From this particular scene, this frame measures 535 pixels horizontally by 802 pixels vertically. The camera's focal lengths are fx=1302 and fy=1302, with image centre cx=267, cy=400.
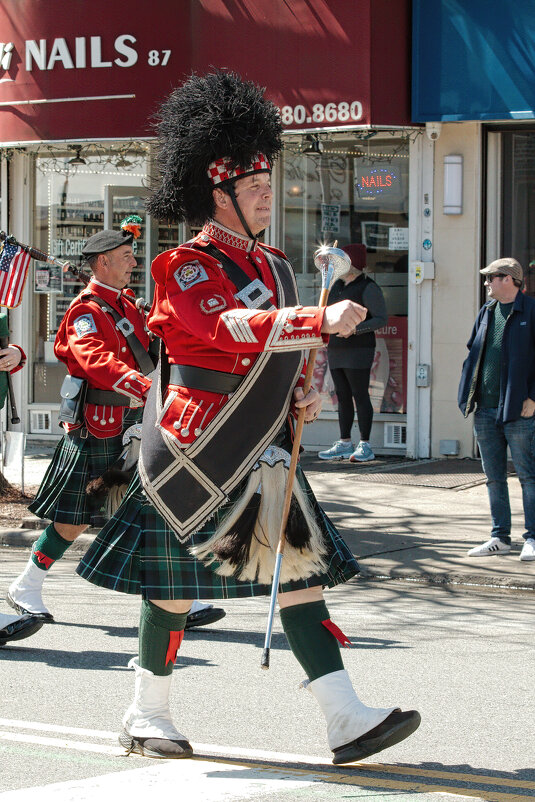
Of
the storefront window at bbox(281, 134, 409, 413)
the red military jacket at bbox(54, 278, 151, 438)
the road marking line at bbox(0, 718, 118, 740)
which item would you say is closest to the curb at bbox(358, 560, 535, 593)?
the red military jacket at bbox(54, 278, 151, 438)

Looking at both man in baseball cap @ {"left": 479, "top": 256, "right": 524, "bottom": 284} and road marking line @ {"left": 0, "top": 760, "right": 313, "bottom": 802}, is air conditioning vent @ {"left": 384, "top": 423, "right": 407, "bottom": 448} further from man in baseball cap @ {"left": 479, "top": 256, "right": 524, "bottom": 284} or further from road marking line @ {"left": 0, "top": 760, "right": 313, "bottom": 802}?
road marking line @ {"left": 0, "top": 760, "right": 313, "bottom": 802}

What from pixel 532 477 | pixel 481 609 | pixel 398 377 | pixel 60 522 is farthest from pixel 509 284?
pixel 398 377

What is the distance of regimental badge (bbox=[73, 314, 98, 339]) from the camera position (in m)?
6.77

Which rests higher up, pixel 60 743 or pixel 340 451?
pixel 340 451

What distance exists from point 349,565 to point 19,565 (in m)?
4.67

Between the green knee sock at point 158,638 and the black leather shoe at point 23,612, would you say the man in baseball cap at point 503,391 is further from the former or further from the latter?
the green knee sock at point 158,638

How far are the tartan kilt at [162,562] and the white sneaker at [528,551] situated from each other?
13.0ft

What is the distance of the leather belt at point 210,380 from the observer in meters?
4.39

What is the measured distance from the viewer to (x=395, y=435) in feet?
42.1

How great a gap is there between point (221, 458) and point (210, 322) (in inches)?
18.9

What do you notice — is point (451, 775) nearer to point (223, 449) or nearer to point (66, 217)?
point (223, 449)

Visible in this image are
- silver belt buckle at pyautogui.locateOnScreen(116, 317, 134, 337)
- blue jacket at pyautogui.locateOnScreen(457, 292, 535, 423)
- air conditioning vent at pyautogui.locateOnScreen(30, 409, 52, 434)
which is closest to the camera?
silver belt buckle at pyautogui.locateOnScreen(116, 317, 134, 337)

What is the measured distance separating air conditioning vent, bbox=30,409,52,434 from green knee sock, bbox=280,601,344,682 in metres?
10.2

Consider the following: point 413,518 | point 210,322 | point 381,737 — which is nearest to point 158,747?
point 381,737
